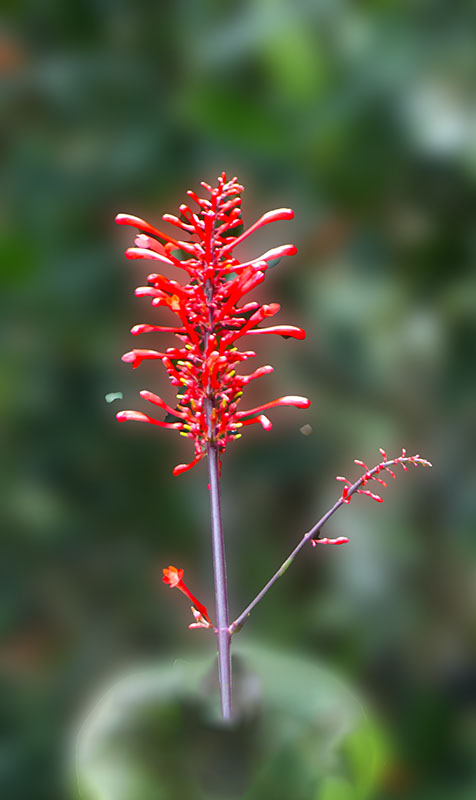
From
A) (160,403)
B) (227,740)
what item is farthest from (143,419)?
(227,740)

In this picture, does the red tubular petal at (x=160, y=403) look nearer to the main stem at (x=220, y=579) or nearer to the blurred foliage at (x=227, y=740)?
Answer: the main stem at (x=220, y=579)

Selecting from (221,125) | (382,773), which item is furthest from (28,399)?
(382,773)

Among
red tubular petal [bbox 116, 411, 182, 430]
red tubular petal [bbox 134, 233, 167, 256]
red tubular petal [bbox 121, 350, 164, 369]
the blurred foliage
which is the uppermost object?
red tubular petal [bbox 134, 233, 167, 256]

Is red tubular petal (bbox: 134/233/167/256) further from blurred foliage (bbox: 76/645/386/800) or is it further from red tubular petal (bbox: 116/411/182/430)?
blurred foliage (bbox: 76/645/386/800)

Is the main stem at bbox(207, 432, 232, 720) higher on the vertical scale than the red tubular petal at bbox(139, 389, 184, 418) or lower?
lower

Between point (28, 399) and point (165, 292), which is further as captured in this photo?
point (28, 399)

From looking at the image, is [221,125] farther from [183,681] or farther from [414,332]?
[183,681]

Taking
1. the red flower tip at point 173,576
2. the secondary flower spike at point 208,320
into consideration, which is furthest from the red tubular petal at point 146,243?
the red flower tip at point 173,576

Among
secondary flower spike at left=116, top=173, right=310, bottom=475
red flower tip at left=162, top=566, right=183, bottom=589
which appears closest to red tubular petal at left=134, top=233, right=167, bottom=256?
secondary flower spike at left=116, top=173, right=310, bottom=475
